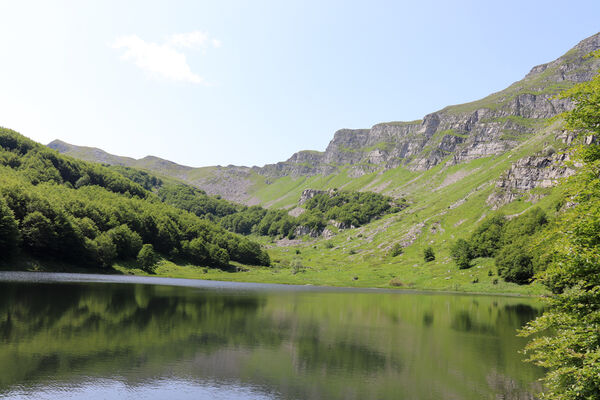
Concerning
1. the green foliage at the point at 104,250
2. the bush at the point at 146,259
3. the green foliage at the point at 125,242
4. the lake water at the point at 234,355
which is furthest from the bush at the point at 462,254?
the green foliage at the point at 104,250

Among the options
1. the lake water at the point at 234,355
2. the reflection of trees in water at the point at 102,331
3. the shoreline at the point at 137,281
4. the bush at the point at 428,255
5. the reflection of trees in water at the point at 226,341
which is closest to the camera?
the lake water at the point at 234,355

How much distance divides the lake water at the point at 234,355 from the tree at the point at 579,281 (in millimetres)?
9971

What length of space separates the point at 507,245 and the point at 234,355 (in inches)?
5514

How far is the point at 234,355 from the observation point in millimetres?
35625

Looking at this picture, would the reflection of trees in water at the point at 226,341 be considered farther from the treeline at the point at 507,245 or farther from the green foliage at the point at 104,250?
the green foliage at the point at 104,250

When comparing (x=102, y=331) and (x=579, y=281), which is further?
(x=102, y=331)

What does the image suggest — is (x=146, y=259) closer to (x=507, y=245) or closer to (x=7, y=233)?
(x=7, y=233)

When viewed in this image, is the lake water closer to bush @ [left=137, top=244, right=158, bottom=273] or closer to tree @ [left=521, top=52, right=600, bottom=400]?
tree @ [left=521, top=52, right=600, bottom=400]

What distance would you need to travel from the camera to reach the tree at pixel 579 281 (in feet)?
64.8

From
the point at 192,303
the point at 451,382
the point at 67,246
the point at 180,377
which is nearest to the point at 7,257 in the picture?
the point at 67,246

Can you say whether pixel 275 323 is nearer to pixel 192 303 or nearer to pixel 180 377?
pixel 192 303

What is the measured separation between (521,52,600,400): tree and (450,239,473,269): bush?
151 m

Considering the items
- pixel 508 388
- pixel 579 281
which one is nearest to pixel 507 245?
pixel 508 388

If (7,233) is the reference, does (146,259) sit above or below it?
below
